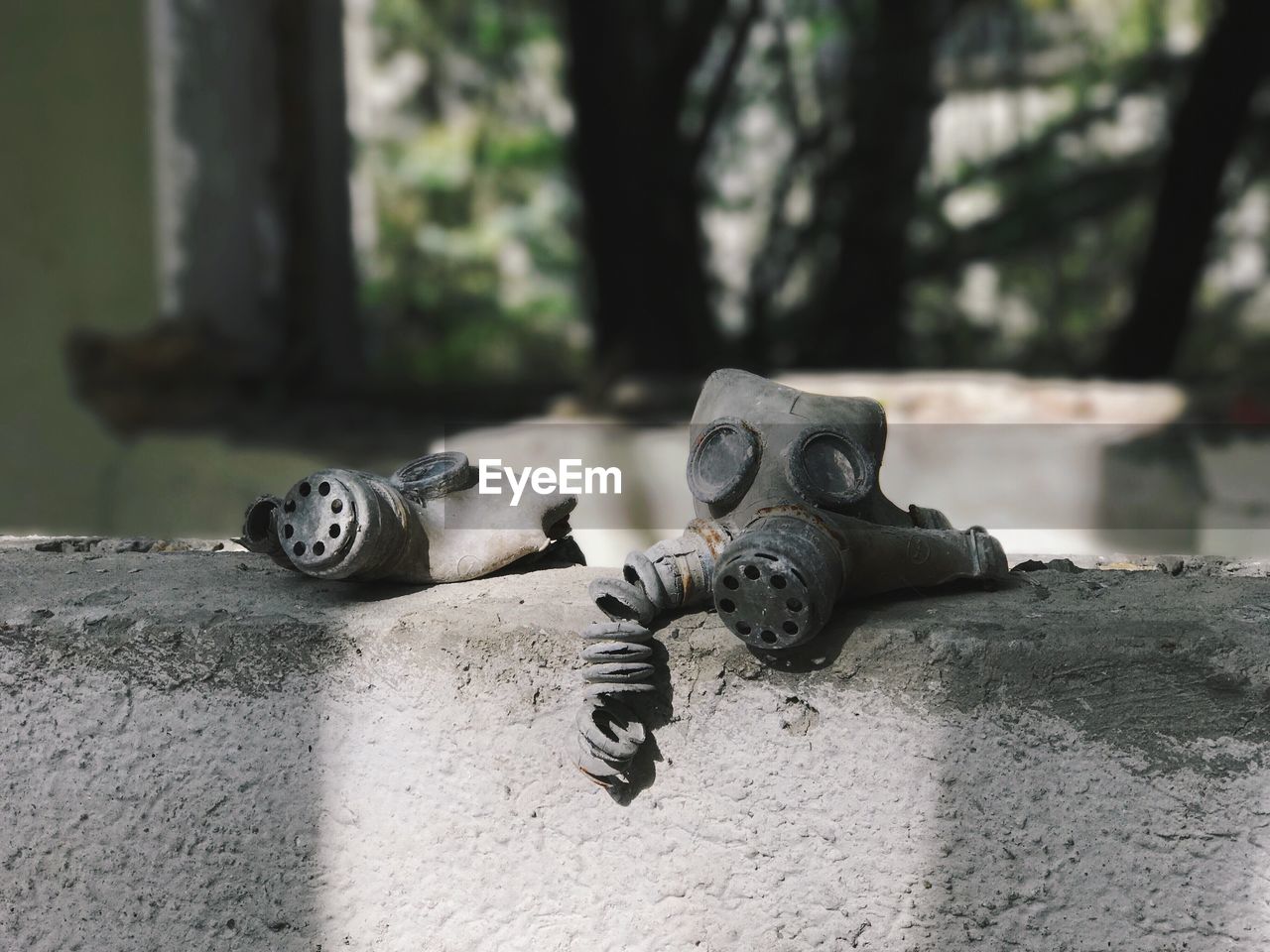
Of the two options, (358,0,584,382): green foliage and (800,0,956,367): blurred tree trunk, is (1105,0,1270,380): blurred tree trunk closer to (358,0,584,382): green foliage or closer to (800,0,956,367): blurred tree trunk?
(800,0,956,367): blurred tree trunk

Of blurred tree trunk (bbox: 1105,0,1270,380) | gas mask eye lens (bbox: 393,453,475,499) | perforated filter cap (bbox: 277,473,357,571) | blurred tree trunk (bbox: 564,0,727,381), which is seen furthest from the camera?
blurred tree trunk (bbox: 564,0,727,381)

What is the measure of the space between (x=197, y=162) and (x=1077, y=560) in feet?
10.1

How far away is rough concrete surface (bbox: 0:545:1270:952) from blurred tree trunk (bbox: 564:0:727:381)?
3227mm

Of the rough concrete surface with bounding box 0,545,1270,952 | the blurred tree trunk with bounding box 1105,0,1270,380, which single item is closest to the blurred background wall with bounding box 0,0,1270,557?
the blurred tree trunk with bounding box 1105,0,1270,380

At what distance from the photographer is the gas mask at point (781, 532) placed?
3.35 ft

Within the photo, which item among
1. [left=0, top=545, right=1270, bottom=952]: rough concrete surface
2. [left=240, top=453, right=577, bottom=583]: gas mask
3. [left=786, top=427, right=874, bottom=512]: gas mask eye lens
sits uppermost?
[left=786, top=427, right=874, bottom=512]: gas mask eye lens

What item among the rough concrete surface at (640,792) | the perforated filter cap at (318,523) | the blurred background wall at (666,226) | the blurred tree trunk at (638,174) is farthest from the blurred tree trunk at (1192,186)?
the perforated filter cap at (318,523)

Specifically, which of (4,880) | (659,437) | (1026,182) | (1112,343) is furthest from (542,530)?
(1026,182)

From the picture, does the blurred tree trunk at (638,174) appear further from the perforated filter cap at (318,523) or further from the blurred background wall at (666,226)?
the perforated filter cap at (318,523)

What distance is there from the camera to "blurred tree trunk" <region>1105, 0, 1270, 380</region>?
410 cm

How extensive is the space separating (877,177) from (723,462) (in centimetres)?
426

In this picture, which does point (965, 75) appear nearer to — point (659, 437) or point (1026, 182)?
point (1026, 182)

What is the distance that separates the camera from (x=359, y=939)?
1.17 metres

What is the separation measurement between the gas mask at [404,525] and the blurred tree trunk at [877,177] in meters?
4.05
